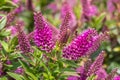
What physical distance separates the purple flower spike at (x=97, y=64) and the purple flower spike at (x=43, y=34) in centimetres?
19

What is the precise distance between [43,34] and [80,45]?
0.48ft

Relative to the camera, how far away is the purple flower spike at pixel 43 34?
5.37ft

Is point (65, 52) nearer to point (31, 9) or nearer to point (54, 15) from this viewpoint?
point (31, 9)

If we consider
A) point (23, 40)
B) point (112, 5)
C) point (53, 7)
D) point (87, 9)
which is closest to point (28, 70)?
point (23, 40)

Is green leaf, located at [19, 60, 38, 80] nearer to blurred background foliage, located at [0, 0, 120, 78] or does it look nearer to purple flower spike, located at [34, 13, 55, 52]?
purple flower spike, located at [34, 13, 55, 52]

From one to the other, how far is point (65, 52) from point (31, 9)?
1774mm

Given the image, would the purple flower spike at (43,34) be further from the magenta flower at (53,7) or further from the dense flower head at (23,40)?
the magenta flower at (53,7)

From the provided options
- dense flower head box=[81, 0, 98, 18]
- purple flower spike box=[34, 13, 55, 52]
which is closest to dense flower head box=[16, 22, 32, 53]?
purple flower spike box=[34, 13, 55, 52]

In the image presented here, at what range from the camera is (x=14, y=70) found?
1971mm

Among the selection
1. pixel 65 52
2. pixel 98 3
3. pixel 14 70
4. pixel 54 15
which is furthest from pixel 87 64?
pixel 98 3

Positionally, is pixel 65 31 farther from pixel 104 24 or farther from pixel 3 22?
pixel 104 24

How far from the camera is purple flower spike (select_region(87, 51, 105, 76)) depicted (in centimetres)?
173

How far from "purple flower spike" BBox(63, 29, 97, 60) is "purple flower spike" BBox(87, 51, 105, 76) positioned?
0.08 m

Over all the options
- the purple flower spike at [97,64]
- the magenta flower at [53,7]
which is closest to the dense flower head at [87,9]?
the magenta flower at [53,7]
